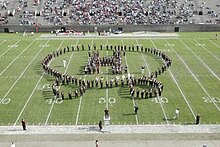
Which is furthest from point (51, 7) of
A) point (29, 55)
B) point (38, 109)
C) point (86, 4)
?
point (38, 109)

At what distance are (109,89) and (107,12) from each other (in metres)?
29.9

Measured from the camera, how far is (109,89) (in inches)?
963

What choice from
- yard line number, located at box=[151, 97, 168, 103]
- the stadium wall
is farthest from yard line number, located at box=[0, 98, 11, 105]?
the stadium wall

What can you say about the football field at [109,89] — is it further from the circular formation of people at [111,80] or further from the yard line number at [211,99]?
the circular formation of people at [111,80]

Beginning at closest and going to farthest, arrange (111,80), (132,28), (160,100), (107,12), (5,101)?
(160,100) → (5,101) → (111,80) → (132,28) → (107,12)

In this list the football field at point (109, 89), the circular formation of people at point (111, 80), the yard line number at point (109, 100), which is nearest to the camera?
the football field at point (109, 89)

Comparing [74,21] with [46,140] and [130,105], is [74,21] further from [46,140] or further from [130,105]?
[46,140]

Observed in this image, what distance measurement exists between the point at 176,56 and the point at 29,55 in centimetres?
1319

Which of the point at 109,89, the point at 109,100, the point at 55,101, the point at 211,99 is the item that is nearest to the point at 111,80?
the point at 109,89

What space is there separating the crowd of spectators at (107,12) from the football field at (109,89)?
12.4 m

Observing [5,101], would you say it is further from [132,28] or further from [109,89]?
[132,28]

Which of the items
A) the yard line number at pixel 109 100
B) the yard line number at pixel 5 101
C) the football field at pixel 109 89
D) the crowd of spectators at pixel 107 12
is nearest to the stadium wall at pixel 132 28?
the crowd of spectators at pixel 107 12

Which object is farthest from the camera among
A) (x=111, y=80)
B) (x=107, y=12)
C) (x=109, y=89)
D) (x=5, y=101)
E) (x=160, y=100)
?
(x=107, y=12)

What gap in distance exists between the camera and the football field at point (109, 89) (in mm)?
20125
